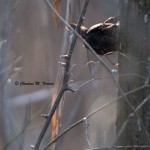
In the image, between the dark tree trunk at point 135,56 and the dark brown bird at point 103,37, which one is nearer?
the dark tree trunk at point 135,56

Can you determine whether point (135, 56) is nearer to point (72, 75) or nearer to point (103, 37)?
point (103, 37)

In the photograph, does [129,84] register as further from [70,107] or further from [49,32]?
[49,32]

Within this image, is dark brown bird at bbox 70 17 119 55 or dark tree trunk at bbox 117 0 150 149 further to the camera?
dark brown bird at bbox 70 17 119 55
